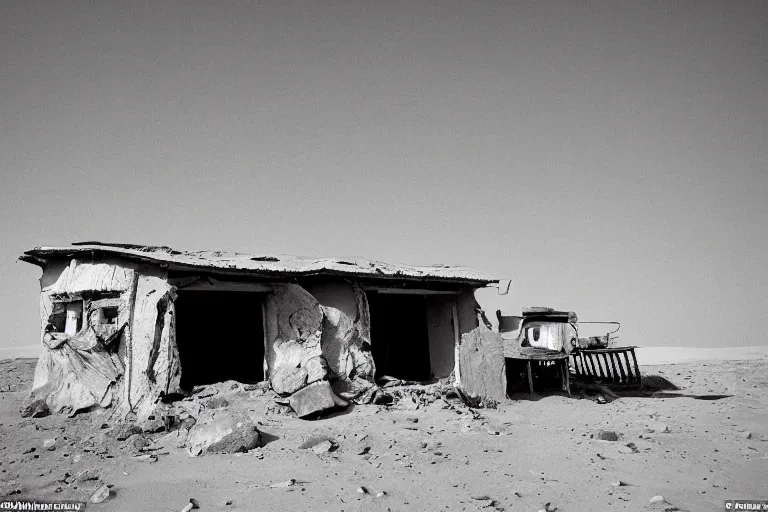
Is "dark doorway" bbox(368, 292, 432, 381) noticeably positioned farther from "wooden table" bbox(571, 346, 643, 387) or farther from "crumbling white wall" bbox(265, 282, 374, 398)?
"wooden table" bbox(571, 346, 643, 387)

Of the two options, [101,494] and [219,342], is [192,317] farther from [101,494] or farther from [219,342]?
[101,494]

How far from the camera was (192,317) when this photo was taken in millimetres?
12680

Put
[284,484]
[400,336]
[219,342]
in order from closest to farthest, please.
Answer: [284,484] < [219,342] < [400,336]

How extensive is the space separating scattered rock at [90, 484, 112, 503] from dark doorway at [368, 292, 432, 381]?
813cm

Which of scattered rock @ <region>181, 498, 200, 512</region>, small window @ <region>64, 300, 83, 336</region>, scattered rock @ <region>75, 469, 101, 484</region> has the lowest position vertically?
scattered rock @ <region>181, 498, 200, 512</region>

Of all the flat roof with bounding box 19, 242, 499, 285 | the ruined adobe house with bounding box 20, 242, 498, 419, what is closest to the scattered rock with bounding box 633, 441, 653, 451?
the ruined adobe house with bounding box 20, 242, 498, 419

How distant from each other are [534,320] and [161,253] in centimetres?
840

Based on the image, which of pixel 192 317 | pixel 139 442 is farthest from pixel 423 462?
pixel 192 317

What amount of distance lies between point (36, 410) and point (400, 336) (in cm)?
853

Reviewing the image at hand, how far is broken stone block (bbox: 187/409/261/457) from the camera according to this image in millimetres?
6879

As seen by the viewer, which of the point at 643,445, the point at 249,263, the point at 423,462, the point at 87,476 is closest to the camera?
the point at 87,476

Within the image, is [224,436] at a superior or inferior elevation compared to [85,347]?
inferior

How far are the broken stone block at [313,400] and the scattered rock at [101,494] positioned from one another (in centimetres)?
322

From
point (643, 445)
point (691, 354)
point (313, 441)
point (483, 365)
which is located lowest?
point (691, 354)
